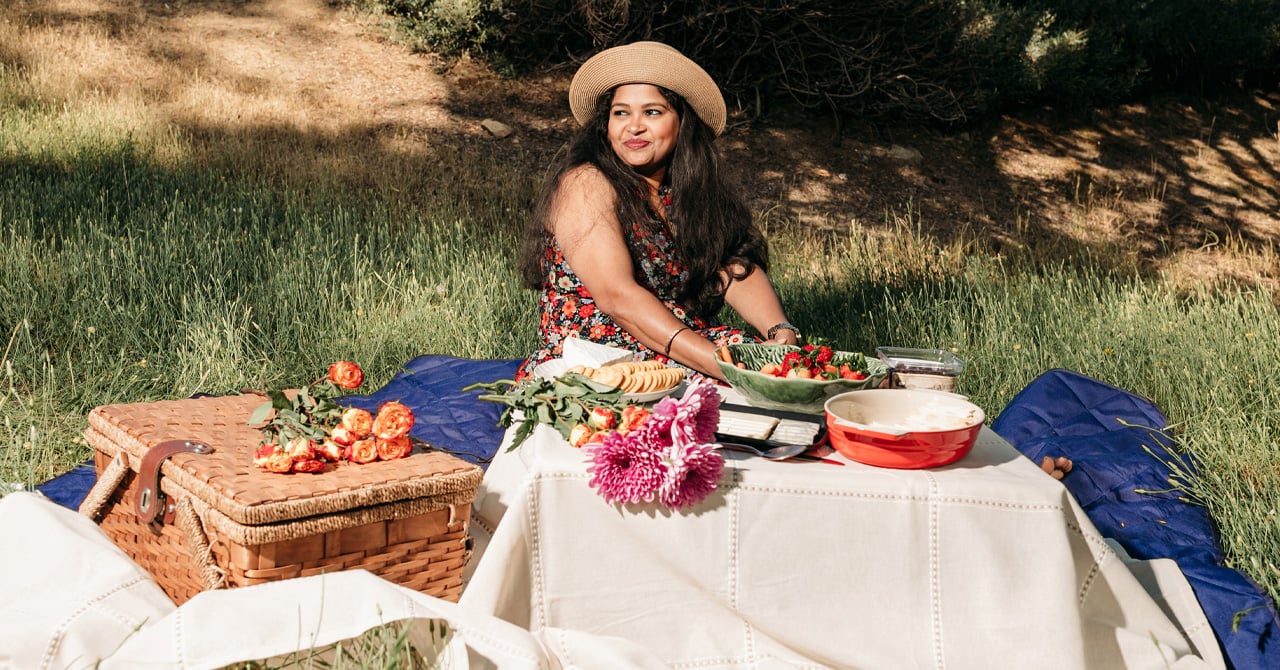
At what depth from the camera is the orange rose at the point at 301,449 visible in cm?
216

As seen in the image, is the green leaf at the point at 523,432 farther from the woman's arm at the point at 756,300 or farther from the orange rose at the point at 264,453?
the woman's arm at the point at 756,300

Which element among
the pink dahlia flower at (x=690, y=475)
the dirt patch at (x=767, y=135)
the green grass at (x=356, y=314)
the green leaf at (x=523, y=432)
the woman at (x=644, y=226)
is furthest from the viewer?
the dirt patch at (x=767, y=135)

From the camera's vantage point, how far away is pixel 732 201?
374 centimetres

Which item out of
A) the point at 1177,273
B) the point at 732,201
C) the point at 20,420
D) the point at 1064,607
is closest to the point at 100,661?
the point at 1064,607

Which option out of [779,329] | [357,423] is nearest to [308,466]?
[357,423]

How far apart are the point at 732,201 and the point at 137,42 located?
8.38 metres

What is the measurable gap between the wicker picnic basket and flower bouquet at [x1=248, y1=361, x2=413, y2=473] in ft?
0.10

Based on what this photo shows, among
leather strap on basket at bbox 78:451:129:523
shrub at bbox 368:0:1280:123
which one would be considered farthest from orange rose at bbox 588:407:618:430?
shrub at bbox 368:0:1280:123

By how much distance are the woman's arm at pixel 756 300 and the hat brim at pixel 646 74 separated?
0.65 m

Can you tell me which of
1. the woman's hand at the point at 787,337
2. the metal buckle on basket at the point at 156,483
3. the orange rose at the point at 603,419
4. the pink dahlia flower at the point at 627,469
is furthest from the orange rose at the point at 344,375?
the woman's hand at the point at 787,337

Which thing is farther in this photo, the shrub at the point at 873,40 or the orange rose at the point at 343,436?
the shrub at the point at 873,40

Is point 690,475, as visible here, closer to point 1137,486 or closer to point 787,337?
point 787,337

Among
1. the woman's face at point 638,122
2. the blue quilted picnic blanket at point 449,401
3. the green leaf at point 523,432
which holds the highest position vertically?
the woman's face at point 638,122

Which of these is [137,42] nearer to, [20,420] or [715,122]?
[20,420]
